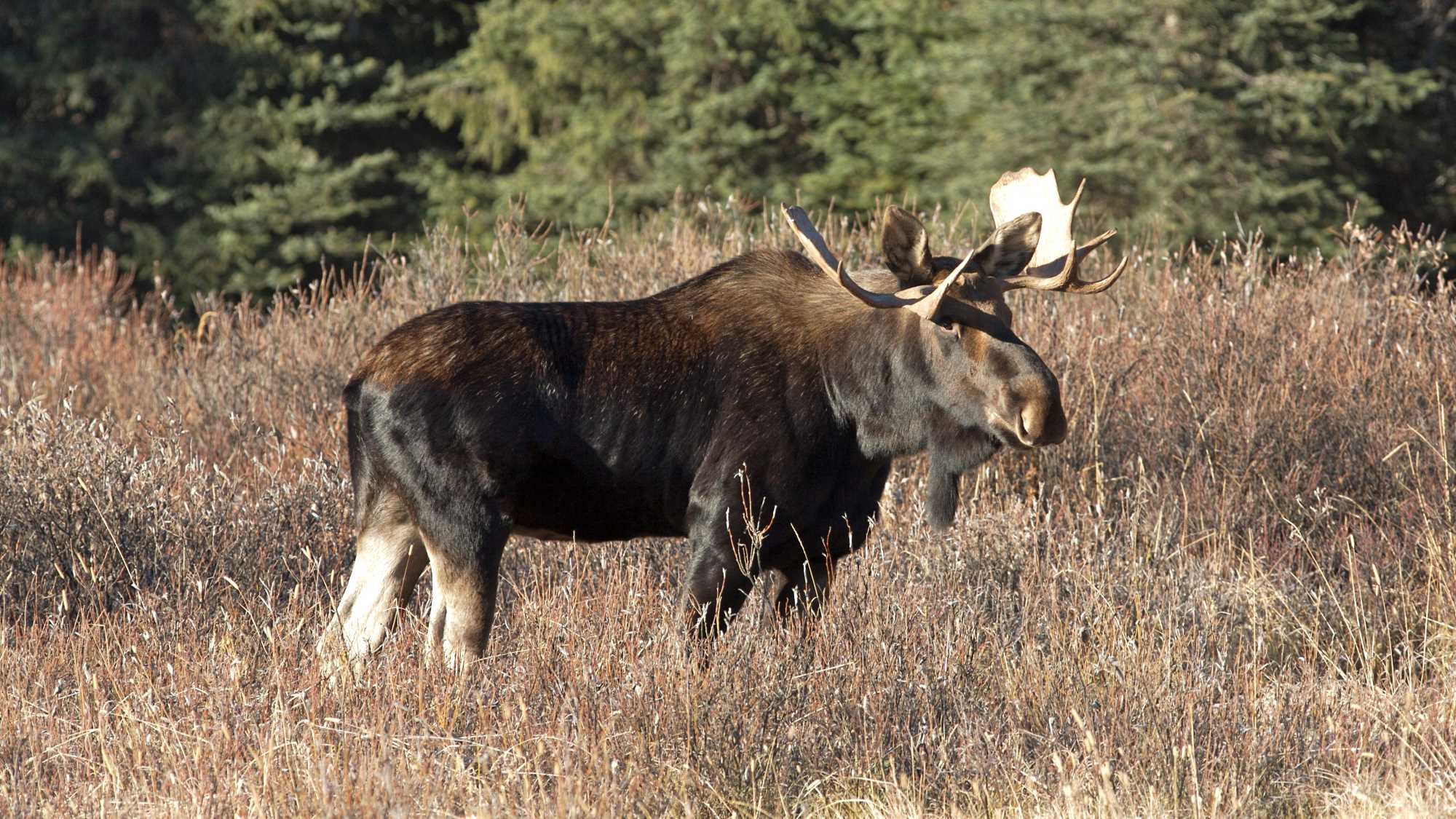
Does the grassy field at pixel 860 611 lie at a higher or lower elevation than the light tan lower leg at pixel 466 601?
lower

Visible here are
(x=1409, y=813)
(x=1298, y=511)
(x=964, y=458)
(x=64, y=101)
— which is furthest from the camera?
(x=64, y=101)

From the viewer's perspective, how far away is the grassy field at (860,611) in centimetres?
475

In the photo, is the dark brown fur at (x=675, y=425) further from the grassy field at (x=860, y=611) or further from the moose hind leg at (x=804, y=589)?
the grassy field at (x=860, y=611)

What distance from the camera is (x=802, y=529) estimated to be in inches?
217

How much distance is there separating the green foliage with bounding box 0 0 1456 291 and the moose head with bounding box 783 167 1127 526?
13920 millimetres

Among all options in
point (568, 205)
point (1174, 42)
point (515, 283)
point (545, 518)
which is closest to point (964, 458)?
point (545, 518)

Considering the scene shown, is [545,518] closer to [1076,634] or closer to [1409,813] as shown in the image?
[1076,634]

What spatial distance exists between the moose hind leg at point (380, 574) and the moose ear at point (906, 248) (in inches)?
70.3

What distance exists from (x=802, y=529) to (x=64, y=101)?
25.0 metres

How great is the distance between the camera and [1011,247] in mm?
5625

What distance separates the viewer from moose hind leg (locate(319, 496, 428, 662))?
553 cm

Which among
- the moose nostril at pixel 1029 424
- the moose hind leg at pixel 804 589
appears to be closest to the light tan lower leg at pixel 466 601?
the moose hind leg at pixel 804 589

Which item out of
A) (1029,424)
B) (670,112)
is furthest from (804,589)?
(670,112)

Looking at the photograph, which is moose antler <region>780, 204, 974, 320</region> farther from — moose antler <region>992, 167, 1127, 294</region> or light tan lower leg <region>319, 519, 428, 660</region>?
light tan lower leg <region>319, 519, 428, 660</region>
